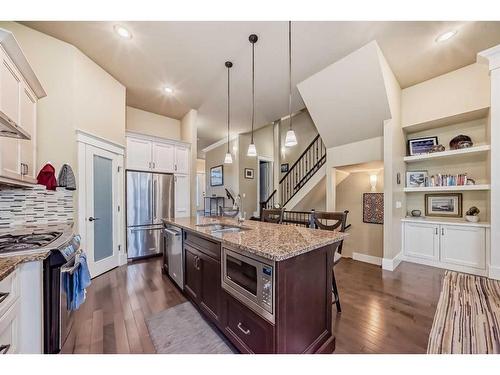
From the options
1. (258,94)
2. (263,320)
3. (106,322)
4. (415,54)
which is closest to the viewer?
(263,320)

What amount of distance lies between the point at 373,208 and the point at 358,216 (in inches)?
14.2

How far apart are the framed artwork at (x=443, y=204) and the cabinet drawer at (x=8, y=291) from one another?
5.41m

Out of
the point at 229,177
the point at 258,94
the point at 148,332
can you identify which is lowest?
the point at 148,332

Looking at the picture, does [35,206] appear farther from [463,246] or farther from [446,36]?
[463,246]

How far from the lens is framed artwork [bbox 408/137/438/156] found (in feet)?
12.1

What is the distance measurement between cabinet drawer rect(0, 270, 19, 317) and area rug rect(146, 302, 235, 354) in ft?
3.27

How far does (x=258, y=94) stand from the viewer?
13.2 feet

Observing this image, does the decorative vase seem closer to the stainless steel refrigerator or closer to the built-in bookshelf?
the built-in bookshelf

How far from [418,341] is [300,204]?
3704 millimetres

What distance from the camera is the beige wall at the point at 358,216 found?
12.7 feet

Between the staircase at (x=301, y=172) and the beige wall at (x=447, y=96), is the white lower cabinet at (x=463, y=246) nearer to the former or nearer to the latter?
the beige wall at (x=447, y=96)

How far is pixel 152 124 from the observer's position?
15.5ft
